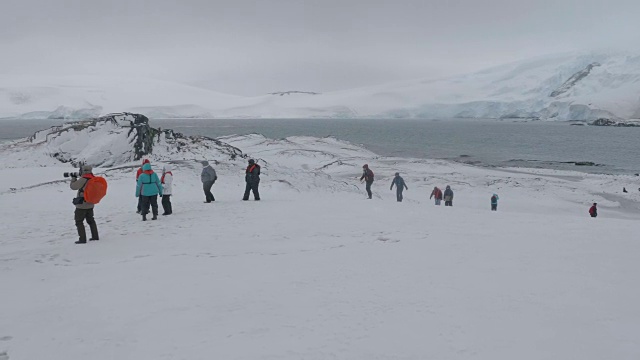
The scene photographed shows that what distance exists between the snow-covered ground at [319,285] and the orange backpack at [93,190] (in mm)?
1037

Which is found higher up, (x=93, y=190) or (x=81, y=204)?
(x=93, y=190)

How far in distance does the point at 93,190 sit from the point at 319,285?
225 inches

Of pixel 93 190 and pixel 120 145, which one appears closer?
pixel 93 190

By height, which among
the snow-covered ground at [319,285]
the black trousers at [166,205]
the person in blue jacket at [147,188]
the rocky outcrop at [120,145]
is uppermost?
the rocky outcrop at [120,145]

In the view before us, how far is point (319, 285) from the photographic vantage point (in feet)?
25.1

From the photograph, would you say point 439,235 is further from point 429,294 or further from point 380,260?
point 429,294

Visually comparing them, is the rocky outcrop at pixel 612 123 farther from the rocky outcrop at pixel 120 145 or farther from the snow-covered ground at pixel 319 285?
the snow-covered ground at pixel 319 285

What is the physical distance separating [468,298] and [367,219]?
6.75 meters

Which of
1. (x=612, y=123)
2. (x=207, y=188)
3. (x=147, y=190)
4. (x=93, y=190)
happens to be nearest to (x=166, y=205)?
(x=147, y=190)

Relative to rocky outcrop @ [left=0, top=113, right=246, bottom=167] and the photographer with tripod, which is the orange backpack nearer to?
the photographer with tripod

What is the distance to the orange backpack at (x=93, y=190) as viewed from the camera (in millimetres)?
10367

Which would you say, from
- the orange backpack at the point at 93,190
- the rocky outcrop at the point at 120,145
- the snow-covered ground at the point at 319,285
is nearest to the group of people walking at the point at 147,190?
the orange backpack at the point at 93,190

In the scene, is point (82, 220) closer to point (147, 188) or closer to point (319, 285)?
point (147, 188)

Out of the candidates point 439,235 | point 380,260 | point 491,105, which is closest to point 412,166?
point 439,235
